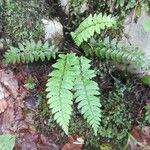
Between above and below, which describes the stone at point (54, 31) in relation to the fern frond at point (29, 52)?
above

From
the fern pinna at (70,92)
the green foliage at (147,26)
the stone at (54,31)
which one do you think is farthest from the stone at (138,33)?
the stone at (54,31)

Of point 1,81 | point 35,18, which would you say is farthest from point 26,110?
point 35,18

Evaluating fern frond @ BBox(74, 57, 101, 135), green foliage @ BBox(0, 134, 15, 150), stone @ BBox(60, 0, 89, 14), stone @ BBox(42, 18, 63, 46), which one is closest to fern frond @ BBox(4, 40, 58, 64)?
stone @ BBox(42, 18, 63, 46)

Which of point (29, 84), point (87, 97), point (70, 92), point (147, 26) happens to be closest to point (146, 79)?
point (147, 26)

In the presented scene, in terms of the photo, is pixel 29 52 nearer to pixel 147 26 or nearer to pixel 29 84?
pixel 29 84

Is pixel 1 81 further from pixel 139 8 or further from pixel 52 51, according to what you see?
pixel 139 8

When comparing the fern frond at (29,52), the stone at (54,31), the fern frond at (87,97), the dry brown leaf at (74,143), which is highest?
the stone at (54,31)

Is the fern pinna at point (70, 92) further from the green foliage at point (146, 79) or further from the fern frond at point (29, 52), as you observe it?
the green foliage at point (146, 79)
